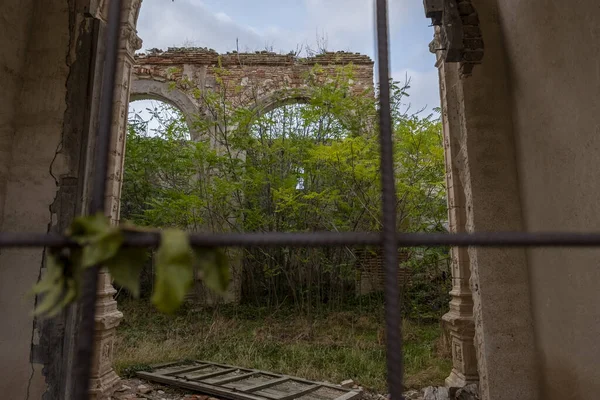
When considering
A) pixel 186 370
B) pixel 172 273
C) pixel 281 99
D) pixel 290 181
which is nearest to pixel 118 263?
pixel 172 273

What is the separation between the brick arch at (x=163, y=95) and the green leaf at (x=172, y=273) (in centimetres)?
937

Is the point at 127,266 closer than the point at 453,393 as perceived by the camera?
Yes

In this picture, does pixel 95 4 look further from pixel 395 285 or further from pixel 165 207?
pixel 165 207

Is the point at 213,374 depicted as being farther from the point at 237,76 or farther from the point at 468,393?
the point at 237,76

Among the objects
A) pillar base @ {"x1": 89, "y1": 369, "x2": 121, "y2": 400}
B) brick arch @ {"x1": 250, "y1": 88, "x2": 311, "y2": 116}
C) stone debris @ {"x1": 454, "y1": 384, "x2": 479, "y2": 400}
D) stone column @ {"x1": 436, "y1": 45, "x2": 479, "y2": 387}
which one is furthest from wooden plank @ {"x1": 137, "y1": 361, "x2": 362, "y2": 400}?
brick arch @ {"x1": 250, "y1": 88, "x2": 311, "y2": 116}

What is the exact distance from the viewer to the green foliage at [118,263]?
78 centimetres

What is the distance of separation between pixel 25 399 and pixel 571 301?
406 cm

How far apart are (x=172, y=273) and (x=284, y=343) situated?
6417 mm

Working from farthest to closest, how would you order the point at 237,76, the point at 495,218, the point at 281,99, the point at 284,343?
1. the point at 237,76
2. the point at 281,99
3. the point at 284,343
4. the point at 495,218

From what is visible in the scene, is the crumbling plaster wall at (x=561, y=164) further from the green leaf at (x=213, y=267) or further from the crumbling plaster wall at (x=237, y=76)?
the crumbling plaster wall at (x=237, y=76)

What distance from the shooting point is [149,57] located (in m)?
10.6

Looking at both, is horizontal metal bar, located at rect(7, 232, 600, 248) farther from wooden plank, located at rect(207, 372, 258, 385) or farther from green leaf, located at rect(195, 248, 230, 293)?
wooden plank, located at rect(207, 372, 258, 385)

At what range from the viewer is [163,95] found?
32.7ft

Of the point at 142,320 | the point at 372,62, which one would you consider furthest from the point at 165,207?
the point at 372,62
